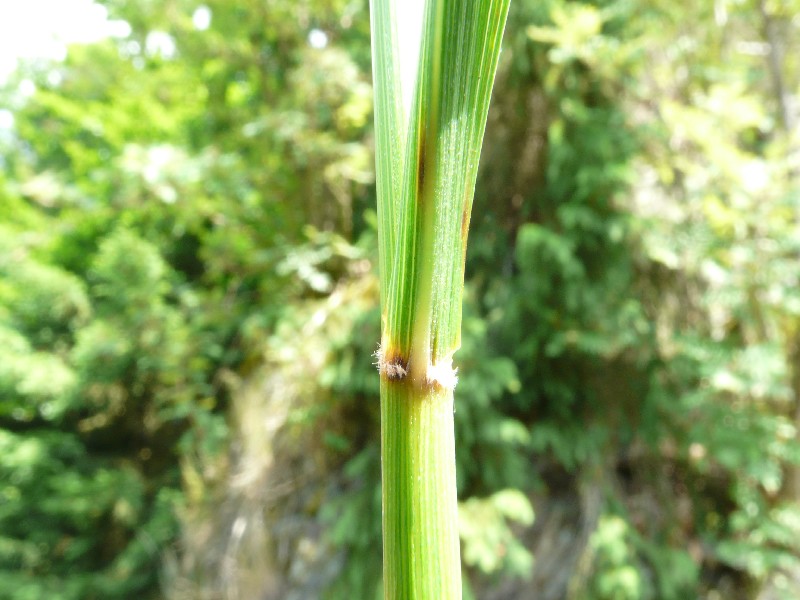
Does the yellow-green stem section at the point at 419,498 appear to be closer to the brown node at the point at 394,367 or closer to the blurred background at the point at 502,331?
the brown node at the point at 394,367

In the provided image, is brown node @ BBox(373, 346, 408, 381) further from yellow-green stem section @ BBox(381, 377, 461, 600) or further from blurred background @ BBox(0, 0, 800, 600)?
blurred background @ BBox(0, 0, 800, 600)

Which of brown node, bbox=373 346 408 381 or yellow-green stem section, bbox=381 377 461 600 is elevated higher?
brown node, bbox=373 346 408 381

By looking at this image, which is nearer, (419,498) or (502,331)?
(419,498)

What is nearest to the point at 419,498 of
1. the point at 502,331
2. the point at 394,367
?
the point at 394,367

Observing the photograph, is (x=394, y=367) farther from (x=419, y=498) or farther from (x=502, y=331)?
(x=502, y=331)

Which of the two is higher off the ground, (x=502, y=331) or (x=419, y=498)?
(x=502, y=331)

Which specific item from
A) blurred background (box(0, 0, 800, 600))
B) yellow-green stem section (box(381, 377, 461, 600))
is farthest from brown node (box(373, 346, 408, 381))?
blurred background (box(0, 0, 800, 600))

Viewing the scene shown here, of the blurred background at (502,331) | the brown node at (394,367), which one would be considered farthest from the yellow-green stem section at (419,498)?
the blurred background at (502,331)
